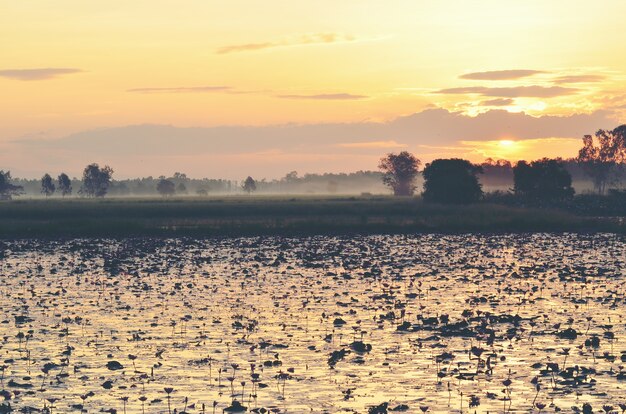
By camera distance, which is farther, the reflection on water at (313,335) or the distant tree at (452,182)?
the distant tree at (452,182)

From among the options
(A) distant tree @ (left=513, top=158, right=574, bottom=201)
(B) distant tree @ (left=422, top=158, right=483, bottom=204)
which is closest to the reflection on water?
(A) distant tree @ (left=513, top=158, right=574, bottom=201)

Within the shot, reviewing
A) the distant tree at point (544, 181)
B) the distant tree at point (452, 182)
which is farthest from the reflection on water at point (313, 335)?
the distant tree at point (452, 182)

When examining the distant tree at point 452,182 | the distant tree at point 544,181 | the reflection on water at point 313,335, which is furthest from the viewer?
the distant tree at point 452,182

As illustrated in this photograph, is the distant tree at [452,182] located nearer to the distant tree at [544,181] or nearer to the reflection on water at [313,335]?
the distant tree at [544,181]

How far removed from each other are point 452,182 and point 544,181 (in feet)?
50.7

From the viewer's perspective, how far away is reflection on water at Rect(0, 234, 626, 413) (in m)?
18.1

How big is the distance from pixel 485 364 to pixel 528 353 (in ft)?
6.78

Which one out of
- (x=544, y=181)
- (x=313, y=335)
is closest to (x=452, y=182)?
(x=544, y=181)

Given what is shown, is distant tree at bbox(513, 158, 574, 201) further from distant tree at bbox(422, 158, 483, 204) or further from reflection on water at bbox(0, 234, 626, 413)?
reflection on water at bbox(0, 234, 626, 413)

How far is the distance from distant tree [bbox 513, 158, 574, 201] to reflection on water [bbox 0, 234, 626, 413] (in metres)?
96.0

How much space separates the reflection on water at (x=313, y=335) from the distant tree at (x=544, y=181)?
315 ft

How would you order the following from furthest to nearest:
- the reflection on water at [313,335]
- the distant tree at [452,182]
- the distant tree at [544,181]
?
1. the distant tree at [452,182]
2. the distant tree at [544,181]
3. the reflection on water at [313,335]

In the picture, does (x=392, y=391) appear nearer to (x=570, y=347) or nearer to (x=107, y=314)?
(x=570, y=347)

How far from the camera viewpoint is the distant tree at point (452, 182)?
145625 millimetres
